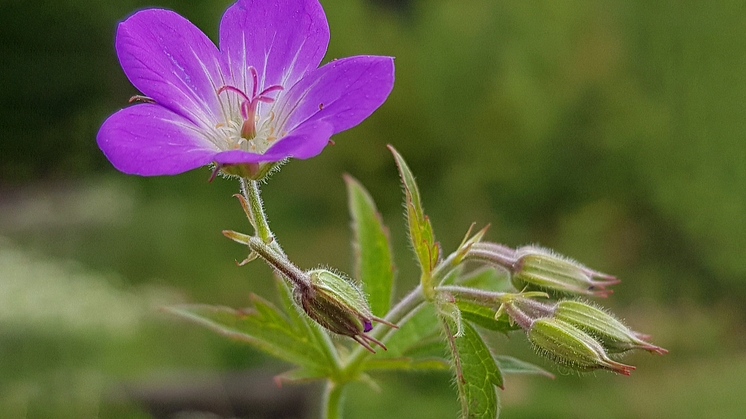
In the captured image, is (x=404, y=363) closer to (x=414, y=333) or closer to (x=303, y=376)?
(x=414, y=333)

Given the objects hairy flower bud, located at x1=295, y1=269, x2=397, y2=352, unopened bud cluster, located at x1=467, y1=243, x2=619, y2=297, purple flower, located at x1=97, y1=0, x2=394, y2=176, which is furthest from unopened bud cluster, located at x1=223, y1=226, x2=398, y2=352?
unopened bud cluster, located at x1=467, y1=243, x2=619, y2=297

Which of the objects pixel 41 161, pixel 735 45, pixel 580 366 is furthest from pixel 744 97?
pixel 41 161

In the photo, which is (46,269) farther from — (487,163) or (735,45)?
(735,45)

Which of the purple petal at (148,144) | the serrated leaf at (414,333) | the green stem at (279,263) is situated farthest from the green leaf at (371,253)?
the purple petal at (148,144)

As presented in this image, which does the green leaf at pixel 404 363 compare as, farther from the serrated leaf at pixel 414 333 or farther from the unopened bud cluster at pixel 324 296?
the unopened bud cluster at pixel 324 296

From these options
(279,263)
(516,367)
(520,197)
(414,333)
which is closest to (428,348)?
(414,333)
